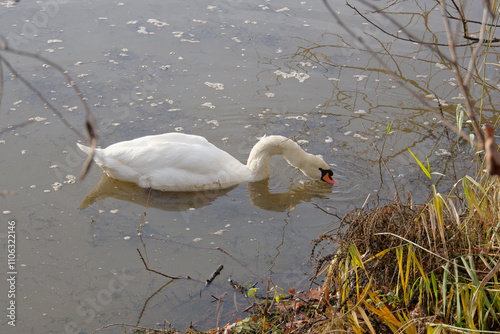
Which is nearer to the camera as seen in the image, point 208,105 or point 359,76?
point 208,105

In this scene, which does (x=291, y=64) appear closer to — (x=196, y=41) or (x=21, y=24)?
(x=196, y=41)

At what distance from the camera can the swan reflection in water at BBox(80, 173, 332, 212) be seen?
5887 millimetres

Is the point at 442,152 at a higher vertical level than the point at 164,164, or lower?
higher

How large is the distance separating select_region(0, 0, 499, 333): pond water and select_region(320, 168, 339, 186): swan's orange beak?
136 mm

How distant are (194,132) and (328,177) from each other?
2.00m

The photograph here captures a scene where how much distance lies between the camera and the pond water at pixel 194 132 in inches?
181

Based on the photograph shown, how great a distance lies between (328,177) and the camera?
6.23 meters

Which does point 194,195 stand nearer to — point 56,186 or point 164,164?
point 164,164

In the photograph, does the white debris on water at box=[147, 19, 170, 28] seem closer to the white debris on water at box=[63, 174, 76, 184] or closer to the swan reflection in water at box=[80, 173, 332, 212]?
the swan reflection in water at box=[80, 173, 332, 212]

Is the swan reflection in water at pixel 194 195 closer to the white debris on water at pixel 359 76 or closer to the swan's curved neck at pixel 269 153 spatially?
the swan's curved neck at pixel 269 153

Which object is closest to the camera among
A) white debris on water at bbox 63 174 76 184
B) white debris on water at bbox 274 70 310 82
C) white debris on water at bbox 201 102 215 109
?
white debris on water at bbox 63 174 76 184

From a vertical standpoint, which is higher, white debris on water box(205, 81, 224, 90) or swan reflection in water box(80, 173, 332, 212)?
white debris on water box(205, 81, 224, 90)

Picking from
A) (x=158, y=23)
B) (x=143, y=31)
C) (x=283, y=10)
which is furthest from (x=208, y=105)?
(x=283, y=10)

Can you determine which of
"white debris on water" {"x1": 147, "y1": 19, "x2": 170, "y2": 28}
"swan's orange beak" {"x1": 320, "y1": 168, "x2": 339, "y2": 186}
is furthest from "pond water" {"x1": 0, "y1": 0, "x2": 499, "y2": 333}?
"swan's orange beak" {"x1": 320, "y1": 168, "x2": 339, "y2": 186}
